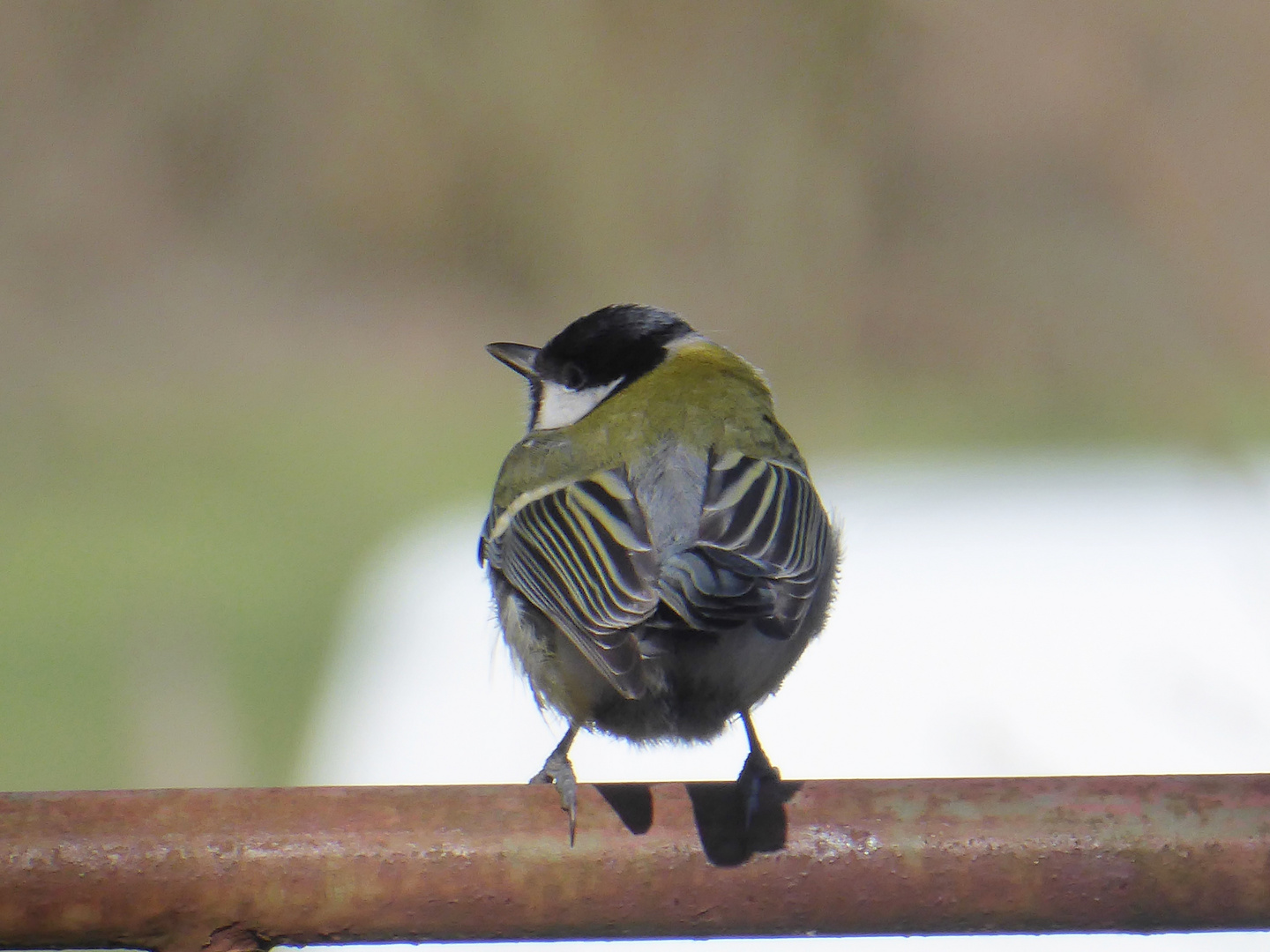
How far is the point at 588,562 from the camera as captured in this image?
1290mm

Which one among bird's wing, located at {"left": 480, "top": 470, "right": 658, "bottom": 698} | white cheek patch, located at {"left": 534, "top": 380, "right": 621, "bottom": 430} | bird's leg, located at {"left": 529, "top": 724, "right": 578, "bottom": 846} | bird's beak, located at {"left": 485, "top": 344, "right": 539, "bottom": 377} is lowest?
bird's leg, located at {"left": 529, "top": 724, "right": 578, "bottom": 846}

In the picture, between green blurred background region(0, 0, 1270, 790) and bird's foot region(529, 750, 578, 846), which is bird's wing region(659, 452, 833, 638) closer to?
bird's foot region(529, 750, 578, 846)

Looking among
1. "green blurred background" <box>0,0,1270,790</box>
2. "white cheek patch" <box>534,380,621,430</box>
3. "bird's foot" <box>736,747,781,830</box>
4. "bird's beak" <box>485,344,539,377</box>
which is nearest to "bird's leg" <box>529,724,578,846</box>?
"bird's foot" <box>736,747,781,830</box>

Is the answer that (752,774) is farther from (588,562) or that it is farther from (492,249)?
(492,249)

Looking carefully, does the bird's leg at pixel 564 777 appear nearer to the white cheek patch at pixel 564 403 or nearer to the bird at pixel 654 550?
the bird at pixel 654 550

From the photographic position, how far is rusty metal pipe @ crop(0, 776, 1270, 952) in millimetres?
824

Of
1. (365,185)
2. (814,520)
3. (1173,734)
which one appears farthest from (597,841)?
(365,185)

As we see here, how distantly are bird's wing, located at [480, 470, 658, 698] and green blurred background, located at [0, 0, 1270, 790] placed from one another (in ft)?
7.20

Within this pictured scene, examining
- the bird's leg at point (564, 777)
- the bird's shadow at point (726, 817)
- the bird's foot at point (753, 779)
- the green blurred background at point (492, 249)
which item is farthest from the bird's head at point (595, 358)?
the green blurred background at point (492, 249)

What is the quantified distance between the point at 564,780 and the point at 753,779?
5.5 inches

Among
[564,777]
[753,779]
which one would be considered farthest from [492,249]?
[753,779]

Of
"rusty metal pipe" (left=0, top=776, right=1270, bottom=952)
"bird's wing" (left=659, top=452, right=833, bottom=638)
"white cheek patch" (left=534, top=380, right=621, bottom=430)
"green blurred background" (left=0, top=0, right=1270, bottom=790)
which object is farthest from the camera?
"green blurred background" (left=0, top=0, right=1270, bottom=790)

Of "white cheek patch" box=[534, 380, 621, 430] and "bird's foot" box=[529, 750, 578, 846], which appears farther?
"white cheek patch" box=[534, 380, 621, 430]

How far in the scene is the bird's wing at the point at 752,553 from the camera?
113 cm
